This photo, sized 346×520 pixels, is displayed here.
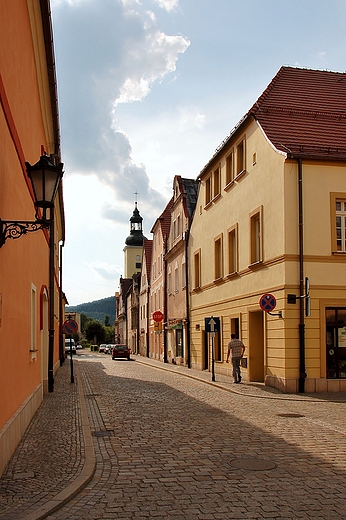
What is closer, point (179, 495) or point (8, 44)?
point (179, 495)

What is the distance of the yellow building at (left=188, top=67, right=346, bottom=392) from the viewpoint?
60.0 ft

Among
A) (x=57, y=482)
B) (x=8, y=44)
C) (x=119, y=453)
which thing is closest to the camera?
(x=57, y=482)

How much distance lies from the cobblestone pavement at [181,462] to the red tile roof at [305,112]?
7.93 m

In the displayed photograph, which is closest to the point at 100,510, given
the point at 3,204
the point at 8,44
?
the point at 3,204

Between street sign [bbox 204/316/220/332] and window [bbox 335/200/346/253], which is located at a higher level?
window [bbox 335/200/346/253]

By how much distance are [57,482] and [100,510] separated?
1218 mm

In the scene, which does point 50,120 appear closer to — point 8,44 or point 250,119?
point 250,119

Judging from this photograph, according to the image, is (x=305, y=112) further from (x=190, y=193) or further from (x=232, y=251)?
(x=190, y=193)

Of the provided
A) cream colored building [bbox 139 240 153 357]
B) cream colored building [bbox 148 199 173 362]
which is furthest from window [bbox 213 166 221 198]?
cream colored building [bbox 139 240 153 357]

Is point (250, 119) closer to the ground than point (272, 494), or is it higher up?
higher up

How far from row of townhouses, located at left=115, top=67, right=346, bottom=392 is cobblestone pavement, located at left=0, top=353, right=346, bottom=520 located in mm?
2612

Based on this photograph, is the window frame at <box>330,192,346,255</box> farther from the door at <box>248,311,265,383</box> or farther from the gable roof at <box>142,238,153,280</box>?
the gable roof at <box>142,238,153,280</box>

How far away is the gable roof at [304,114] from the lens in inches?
766

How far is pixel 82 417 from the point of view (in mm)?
13438
